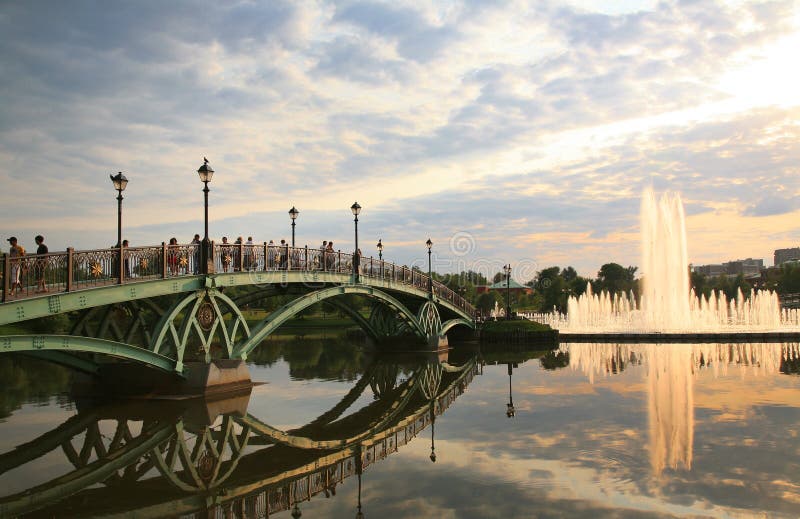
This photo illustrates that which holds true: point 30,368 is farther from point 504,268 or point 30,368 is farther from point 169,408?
point 504,268

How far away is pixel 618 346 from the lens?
46562 millimetres

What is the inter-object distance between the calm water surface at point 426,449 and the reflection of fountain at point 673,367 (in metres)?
0.13

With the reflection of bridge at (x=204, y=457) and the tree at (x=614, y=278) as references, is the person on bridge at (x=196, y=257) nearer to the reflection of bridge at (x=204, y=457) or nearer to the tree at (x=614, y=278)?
the reflection of bridge at (x=204, y=457)

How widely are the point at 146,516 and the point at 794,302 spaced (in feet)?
399

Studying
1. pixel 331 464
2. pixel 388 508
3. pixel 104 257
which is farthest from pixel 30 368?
pixel 388 508

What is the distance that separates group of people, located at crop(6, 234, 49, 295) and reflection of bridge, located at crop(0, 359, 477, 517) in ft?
14.0

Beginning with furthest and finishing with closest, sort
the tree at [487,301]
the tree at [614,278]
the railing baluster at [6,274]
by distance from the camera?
1. the tree at [614,278]
2. the tree at [487,301]
3. the railing baluster at [6,274]

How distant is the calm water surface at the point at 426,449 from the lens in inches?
478

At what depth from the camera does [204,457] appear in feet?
52.9

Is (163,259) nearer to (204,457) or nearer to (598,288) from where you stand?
(204,457)

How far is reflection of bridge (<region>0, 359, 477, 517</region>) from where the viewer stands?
12555 millimetres

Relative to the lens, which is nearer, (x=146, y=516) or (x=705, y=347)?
(x=146, y=516)

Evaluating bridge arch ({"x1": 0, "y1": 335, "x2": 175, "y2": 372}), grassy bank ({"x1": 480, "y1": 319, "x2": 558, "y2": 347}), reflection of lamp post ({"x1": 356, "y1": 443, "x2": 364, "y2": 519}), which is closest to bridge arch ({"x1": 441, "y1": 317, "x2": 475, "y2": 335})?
grassy bank ({"x1": 480, "y1": 319, "x2": 558, "y2": 347})

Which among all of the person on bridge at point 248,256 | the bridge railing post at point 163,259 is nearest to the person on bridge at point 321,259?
the person on bridge at point 248,256
